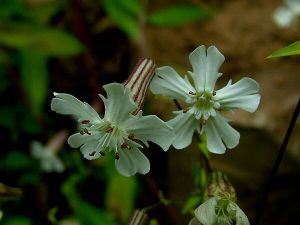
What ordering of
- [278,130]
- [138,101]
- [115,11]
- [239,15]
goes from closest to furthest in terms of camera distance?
[138,101]
[278,130]
[115,11]
[239,15]

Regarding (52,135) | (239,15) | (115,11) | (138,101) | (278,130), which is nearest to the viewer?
(138,101)

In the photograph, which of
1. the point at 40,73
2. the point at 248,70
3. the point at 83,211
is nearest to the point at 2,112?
the point at 40,73

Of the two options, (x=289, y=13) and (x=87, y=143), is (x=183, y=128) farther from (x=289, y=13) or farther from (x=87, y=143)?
(x=289, y=13)

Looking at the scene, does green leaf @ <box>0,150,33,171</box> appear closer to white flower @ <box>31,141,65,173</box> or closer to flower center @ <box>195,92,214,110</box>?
white flower @ <box>31,141,65,173</box>


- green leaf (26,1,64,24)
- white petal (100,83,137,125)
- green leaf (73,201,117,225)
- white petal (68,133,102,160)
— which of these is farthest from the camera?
green leaf (26,1,64,24)

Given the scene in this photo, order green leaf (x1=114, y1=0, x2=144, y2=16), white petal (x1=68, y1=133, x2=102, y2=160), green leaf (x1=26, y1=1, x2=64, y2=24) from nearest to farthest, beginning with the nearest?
white petal (x1=68, y1=133, x2=102, y2=160) < green leaf (x1=114, y1=0, x2=144, y2=16) < green leaf (x1=26, y1=1, x2=64, y2=24)

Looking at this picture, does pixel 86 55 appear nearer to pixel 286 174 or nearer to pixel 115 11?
pixel 115 11

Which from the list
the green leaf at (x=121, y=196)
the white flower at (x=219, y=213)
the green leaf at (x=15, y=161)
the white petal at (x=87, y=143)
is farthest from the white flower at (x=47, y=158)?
the white flower at (x=219, y=213)

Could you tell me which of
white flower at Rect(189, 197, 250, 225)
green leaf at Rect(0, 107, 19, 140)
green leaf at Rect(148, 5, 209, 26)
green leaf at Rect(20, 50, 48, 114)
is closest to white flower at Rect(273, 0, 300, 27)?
green leaf at Rect(148, 5, 209, 26)
